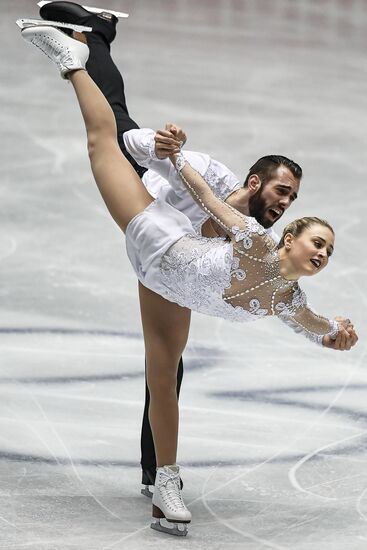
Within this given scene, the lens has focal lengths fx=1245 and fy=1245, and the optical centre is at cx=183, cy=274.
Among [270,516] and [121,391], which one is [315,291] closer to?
[121,391]

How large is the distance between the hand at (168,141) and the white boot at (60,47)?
0.46m

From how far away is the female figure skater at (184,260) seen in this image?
10.8ft

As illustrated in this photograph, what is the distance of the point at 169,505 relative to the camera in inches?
137

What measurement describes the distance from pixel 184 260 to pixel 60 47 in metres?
0.87

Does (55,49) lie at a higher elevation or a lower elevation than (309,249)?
higher

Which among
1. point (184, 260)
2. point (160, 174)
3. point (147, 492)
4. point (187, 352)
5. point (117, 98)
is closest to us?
point (184, 260)

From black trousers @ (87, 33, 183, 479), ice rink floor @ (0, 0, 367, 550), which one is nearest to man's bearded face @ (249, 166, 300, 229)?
black trousers @ (87, 33, 183, 479)

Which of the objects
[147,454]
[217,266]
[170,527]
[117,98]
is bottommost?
[170,527]

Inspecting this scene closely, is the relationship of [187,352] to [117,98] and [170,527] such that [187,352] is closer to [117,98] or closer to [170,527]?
[117,98]

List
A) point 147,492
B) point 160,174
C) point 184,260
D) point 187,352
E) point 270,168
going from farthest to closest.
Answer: point 187,352
point 147,492
point 160,174
point 270,168
point 184,260

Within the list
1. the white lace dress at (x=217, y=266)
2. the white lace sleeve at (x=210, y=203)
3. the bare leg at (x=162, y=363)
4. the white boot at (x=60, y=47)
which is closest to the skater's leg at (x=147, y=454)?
the bare leg at (x=162, y=363)

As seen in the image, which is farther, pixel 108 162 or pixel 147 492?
pixel 147 492

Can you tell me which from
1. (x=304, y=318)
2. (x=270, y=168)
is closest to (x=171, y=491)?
(x=304, y=318)

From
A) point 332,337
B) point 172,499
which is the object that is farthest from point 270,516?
point 332,337
